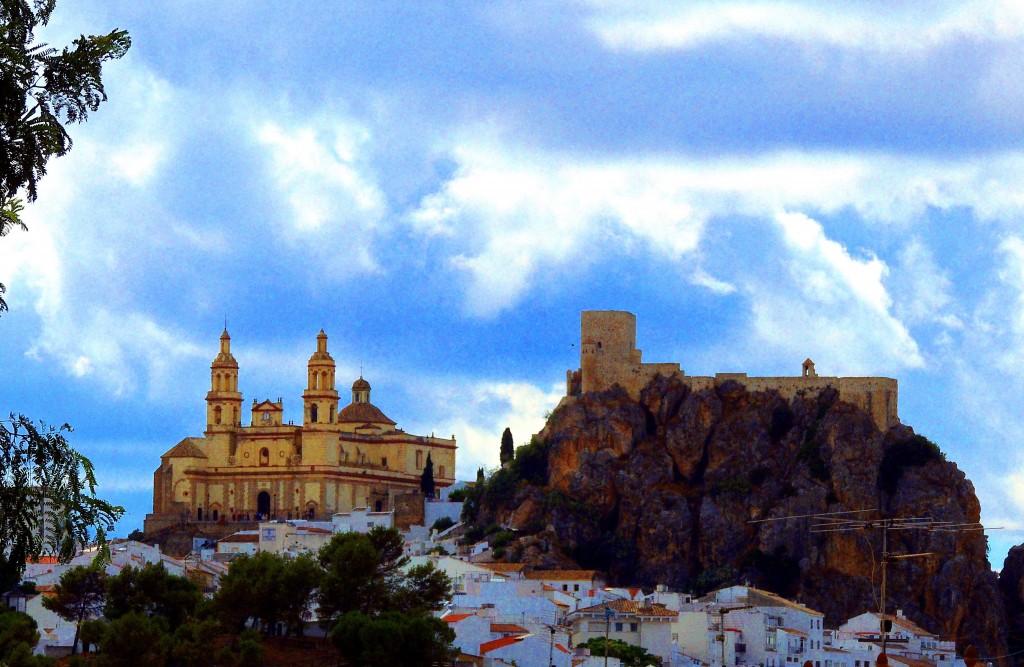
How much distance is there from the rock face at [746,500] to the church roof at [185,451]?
22.5 meters

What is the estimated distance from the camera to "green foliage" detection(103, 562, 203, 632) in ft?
224

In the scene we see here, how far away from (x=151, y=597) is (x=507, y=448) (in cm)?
4916

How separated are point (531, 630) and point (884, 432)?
35.1 meters

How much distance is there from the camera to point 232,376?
128125mm

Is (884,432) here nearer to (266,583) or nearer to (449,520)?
(449,520)

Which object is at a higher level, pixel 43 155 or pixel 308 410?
pixel 308 410

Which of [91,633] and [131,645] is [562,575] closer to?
[91,633]

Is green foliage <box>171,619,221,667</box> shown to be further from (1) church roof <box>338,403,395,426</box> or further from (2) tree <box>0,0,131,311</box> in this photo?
(1) church roof <box>338,403,395,426</box>

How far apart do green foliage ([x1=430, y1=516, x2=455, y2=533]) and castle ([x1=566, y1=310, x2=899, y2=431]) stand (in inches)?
435

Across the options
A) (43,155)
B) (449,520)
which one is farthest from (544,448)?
(43,155)

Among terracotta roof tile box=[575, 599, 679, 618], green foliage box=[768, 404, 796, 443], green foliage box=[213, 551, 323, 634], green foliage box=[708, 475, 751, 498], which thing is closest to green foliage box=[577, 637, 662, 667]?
terracotta roof tile box=[575, 599, 679, 618]

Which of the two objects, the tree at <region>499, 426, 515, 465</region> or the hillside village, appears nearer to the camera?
the hillside village

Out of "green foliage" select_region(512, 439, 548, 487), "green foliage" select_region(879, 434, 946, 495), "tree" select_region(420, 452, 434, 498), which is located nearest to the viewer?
"green foliage" select_region(879, 434, 946, 495)

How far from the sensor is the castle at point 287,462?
399 feet
